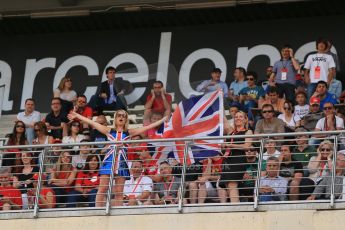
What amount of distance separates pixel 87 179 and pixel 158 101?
462cm

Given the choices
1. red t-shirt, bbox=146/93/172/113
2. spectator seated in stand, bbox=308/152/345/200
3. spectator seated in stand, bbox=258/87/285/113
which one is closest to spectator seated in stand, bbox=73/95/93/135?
red t-shirt, bbox=146/93/172/113

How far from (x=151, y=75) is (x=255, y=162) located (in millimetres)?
8064

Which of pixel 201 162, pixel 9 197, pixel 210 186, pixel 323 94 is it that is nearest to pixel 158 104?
pixel 323 94

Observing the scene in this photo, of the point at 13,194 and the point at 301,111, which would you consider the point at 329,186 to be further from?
the point at 13,194

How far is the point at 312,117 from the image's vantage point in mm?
20250

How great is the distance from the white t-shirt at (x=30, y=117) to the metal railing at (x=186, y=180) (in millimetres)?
4562

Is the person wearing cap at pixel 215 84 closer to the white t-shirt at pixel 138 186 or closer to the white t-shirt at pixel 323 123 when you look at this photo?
the white t-shirt at pixel 323 123

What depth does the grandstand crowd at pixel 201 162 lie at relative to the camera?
56.1 ft

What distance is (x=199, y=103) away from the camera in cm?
1920

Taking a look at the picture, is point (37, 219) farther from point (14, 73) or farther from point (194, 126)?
point (14, 73)

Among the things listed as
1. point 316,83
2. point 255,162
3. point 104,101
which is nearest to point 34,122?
point 104,101

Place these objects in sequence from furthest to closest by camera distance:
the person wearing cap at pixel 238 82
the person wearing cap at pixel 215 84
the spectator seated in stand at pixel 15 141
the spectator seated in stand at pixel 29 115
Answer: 1. the spectator seated in stand at pixel 29 115
2. the person wearing cap at pixel 215 84
3. the person wearing cap at pixel 238 82
4. the spectator seated in stand at pixel 15 141

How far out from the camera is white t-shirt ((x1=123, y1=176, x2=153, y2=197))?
17.5 meters

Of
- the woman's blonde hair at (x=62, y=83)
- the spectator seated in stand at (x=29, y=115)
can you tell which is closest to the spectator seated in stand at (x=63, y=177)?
the spectator seated in stand at (x=29, y=115)
